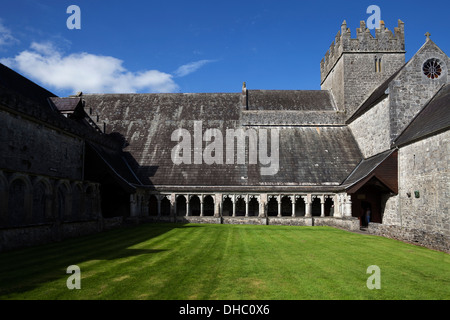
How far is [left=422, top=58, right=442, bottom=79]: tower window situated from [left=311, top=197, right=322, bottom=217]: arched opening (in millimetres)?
12830

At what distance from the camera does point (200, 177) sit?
30891mm

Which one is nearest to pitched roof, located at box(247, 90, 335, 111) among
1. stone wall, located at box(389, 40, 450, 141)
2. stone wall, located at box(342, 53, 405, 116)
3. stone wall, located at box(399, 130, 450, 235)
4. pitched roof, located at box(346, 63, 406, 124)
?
stone wall, located at box(342, 53, 405, 116)

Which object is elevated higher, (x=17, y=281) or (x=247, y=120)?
(x=247, y=120)

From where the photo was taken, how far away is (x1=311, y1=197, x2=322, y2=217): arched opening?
31953 mm

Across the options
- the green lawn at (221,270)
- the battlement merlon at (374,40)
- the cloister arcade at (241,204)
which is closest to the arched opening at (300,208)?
the cloister arcade at (241,204)

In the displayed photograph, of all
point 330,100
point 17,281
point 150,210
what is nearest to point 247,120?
→ point 330,100

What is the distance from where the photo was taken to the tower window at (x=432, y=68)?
26469mm

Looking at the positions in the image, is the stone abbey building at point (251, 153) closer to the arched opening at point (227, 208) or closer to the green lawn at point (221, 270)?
the arched opening at point (227, 208)

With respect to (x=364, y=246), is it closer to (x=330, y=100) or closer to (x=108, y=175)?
(x=108, y=175)

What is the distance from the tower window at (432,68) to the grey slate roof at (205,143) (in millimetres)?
8687

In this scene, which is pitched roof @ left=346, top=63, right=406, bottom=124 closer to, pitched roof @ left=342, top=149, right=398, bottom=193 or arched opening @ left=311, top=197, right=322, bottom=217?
pitched roof @ left=342, top=149, right=398, bottom=193

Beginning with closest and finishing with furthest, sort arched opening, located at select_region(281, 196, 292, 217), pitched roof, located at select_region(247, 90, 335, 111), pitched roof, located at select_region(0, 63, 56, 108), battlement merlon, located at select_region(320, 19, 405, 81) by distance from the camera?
pitched roof, located at select_region(0, 63, 56, 108), arched opening, located at select_region(281, 196, 292, 217), battlement merlon, located at select_region(320, 19, 405, 81), pitched roof, located at select_region(247, 90, 335, 111)

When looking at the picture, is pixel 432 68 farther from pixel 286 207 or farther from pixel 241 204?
pixel 241 204

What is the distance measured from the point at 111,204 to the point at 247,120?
15.1 metres
